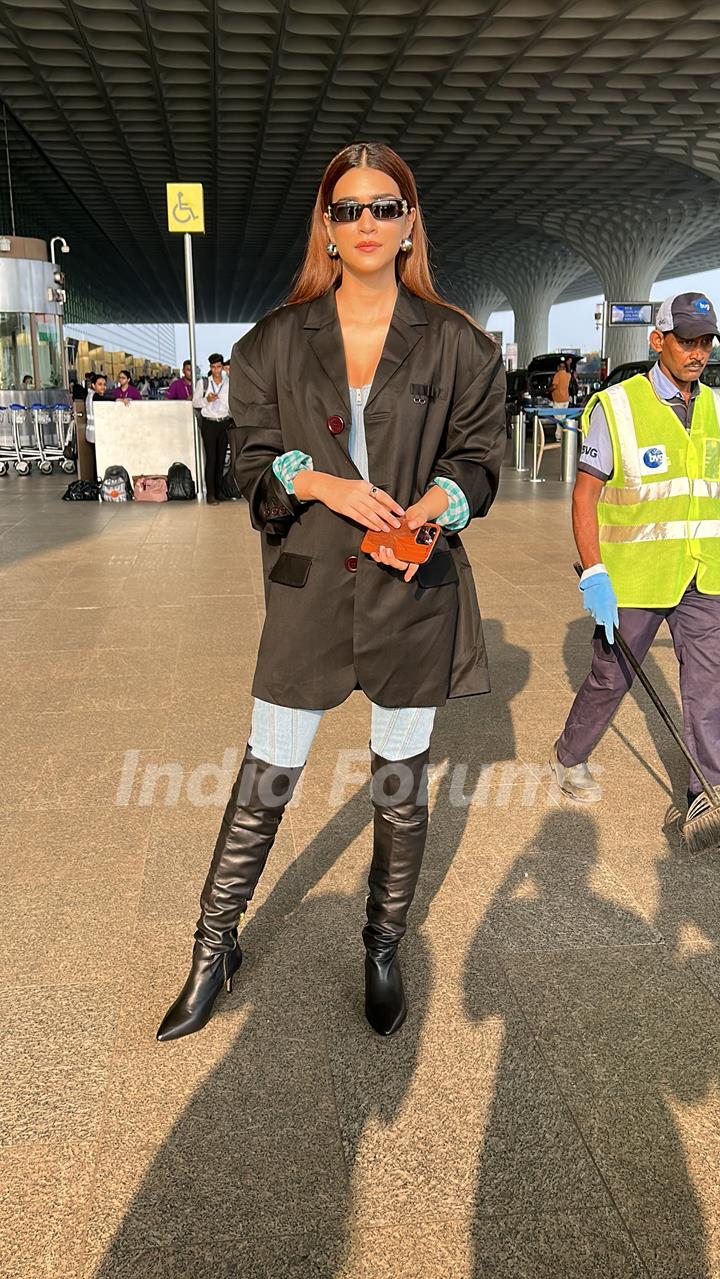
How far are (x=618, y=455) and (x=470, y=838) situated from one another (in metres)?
1.36

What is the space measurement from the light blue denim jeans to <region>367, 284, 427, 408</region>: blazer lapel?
2.31 feet

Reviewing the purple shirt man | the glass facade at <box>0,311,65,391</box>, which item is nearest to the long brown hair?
the purple shirt man

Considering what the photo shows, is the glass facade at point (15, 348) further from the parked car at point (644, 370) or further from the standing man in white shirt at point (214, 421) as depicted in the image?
the parked car at point (644, 370)

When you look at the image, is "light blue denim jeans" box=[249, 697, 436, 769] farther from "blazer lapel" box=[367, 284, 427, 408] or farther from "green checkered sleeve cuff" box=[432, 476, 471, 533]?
"blazer lapel" box=[367, 284, 427, 408]

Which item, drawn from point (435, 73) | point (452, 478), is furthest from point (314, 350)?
point (435, 73)

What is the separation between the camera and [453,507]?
234cm

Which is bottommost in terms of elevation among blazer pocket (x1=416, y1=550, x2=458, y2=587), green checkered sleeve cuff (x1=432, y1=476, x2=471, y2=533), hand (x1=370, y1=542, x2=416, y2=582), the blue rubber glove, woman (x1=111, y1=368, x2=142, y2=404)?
the blue rubber glove

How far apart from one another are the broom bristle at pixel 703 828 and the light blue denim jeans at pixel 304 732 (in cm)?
123

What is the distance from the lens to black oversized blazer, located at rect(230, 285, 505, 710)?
235 cm

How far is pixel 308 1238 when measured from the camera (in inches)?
75.5

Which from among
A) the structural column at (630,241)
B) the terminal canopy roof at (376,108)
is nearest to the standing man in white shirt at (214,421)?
the terminal canopy roof at (376,108)

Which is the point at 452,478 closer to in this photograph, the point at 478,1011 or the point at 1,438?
the point at 478,1011

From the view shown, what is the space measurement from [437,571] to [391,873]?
2.39 ft

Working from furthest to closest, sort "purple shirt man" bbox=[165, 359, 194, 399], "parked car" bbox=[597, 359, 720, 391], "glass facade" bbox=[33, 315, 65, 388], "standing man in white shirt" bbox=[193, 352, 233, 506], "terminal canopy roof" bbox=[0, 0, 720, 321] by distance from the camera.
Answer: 1. "parked car" bbox=[597, 359, 720, 391]
2. "glass facade" bbox=[33, 315, 65, 388]
3. "terminal canopy roof" bbox=[0, 0, 720, 321]
4. "purple shirt man" bbox=[165, 359, 194, 399]
5. "standing man in white shirt" bbox=[193, 352, 233, 506]
